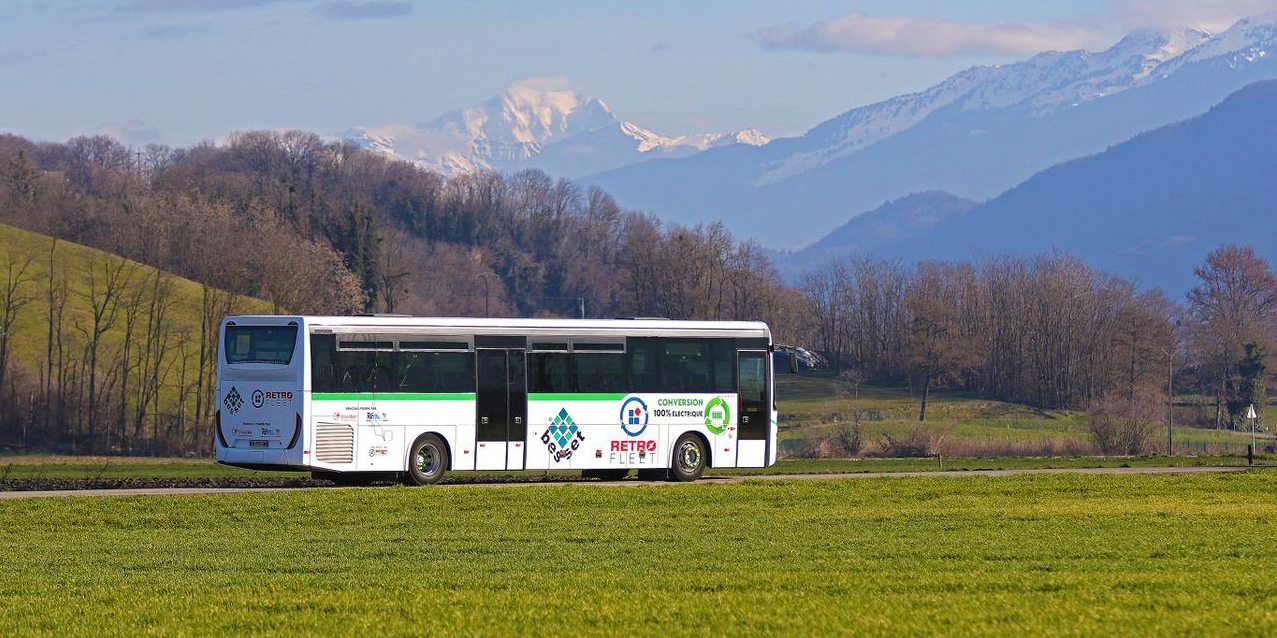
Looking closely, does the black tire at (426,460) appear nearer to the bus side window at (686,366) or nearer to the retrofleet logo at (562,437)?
the retrofleet logo at (562,437)

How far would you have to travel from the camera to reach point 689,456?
36312 millimetres

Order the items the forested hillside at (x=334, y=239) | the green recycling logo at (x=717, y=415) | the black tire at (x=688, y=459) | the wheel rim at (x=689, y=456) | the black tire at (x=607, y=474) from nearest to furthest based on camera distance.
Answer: the black tire at (x=688, y=459), the wheel rim at (x=689, y=456), the green recycling logo at (x=717, y=415), the black tire at (x=607, y=474), the forested hillside at (x=334, y=239)

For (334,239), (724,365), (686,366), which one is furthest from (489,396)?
(334,239)

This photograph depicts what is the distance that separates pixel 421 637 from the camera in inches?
513

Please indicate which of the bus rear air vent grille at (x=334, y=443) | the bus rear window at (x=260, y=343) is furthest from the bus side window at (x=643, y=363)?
the bus rear window at (x=260, y=343)

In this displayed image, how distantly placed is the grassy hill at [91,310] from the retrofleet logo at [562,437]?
158 ft

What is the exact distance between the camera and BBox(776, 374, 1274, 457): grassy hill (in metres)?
71.5

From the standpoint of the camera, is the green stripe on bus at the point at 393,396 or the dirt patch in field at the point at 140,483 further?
the dirt patch in field at the point at 140,483

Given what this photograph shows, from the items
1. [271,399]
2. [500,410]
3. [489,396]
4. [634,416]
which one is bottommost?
[634,416]

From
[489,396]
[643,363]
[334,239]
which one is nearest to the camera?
[489,396]

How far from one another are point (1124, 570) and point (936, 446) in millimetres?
54137

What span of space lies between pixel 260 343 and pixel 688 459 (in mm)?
10252

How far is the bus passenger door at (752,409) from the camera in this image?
1457 inches

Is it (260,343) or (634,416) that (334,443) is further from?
(634,416)
